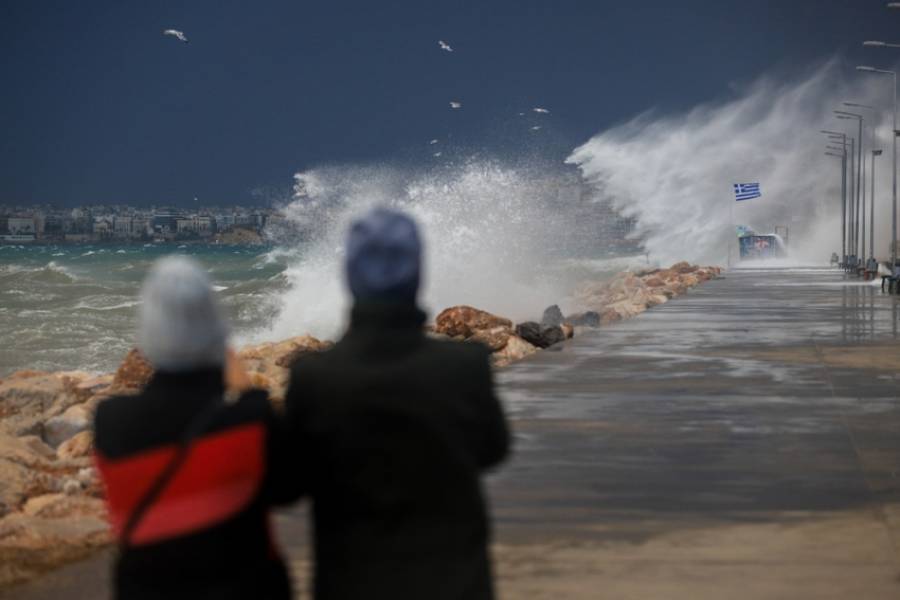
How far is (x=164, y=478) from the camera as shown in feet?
10.00

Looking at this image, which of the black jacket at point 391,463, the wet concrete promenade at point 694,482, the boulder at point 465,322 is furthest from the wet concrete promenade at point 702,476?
the boulder at point 465,322

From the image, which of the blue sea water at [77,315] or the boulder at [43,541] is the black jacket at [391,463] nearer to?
the boulder at [43,541]

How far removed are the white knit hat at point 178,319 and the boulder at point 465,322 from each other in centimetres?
1912

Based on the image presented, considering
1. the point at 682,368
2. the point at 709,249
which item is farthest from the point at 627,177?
the point at 682,368

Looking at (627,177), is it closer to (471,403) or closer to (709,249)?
(709,249)

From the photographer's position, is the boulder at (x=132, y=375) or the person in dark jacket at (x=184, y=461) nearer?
the person in dark jacket at (x=184, y=461)

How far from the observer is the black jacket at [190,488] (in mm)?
3051

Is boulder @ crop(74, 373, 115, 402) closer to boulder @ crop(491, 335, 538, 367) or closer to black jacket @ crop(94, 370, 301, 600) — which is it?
boulder @ crop(491, 335, 538, 367)

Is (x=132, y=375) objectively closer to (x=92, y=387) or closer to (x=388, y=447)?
(x=92, y=387)

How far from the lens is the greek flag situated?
324ft

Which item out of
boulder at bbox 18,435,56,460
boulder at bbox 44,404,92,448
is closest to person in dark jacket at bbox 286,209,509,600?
boulder at bbox 18,435,56,460

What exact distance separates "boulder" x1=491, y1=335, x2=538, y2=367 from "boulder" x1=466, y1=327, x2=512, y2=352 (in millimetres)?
80

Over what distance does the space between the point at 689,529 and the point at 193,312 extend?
14.6 ft

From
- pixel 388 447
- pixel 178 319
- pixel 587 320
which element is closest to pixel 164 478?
pixel 178 319
